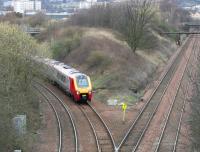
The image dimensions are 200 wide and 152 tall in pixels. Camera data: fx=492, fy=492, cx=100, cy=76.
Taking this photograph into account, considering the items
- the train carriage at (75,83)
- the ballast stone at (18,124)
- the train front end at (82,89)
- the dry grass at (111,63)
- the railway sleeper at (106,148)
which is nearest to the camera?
the ballast stone at (18,124)

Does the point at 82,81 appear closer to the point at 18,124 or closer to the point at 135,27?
the point at 18,124

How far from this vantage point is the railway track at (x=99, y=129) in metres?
26.4

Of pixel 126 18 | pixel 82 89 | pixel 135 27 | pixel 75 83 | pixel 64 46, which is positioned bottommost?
pixel 64 46

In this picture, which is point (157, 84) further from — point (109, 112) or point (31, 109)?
point (31, 109)

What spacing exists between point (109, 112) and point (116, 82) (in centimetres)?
1092

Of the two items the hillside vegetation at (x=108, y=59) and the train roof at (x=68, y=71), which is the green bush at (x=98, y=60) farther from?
the train roof at (x=68, y=71)

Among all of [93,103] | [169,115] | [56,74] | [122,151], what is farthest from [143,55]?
[122,151]

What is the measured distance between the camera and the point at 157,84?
49.3 m

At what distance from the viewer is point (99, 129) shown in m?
30.4

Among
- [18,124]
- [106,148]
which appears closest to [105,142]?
[106,148]

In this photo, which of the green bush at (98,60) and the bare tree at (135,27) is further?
the bare tree at (135,27)

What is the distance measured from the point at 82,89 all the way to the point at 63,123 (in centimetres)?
700

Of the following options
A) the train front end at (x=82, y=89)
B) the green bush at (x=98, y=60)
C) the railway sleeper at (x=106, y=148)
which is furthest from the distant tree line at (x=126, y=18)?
the railway sleeper at (x=106, y=148)

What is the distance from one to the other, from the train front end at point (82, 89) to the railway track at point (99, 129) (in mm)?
786
